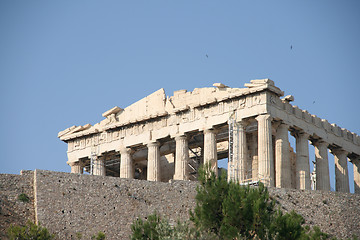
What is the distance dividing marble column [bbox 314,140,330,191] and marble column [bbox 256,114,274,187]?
6124 millimetres

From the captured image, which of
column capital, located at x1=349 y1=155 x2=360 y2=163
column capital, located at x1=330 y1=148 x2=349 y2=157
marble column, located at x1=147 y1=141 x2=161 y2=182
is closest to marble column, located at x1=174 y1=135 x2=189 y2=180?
marble column, located at x1=147 y1=141 x2=161 y2=182

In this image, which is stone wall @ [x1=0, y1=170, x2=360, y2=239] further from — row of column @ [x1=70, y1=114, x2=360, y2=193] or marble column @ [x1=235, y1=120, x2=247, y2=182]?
marble column @ [x1=235, y1=120, x2=247, y2=182]

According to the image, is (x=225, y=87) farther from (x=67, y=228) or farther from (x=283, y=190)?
(x=67, y=228)

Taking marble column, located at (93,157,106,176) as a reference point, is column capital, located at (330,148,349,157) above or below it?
above

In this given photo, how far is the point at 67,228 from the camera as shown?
52.3m

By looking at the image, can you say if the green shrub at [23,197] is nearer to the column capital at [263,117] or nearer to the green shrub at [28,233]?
the green shrub at [28,233]

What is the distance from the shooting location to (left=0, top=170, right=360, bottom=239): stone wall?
53.0 metres

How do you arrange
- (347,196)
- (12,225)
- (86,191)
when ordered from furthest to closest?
(347,196) → (86,191) → (12,225)

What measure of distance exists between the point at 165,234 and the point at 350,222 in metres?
14.9

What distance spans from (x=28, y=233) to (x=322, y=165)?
91.1 feet

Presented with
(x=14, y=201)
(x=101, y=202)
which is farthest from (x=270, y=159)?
(x=14, y=201)

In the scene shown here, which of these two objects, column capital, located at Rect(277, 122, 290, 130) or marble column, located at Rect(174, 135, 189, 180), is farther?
marble column, located at Rect(174, 135, 189, 180)

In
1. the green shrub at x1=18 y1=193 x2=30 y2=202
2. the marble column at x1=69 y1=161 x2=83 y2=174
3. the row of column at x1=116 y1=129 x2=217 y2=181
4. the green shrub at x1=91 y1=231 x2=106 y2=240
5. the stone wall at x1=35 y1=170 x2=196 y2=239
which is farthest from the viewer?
the marble column at x1=69 y1=161 x2=83 y2=174

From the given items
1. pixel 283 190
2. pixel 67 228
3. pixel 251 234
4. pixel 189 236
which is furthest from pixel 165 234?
pixel 283 190
